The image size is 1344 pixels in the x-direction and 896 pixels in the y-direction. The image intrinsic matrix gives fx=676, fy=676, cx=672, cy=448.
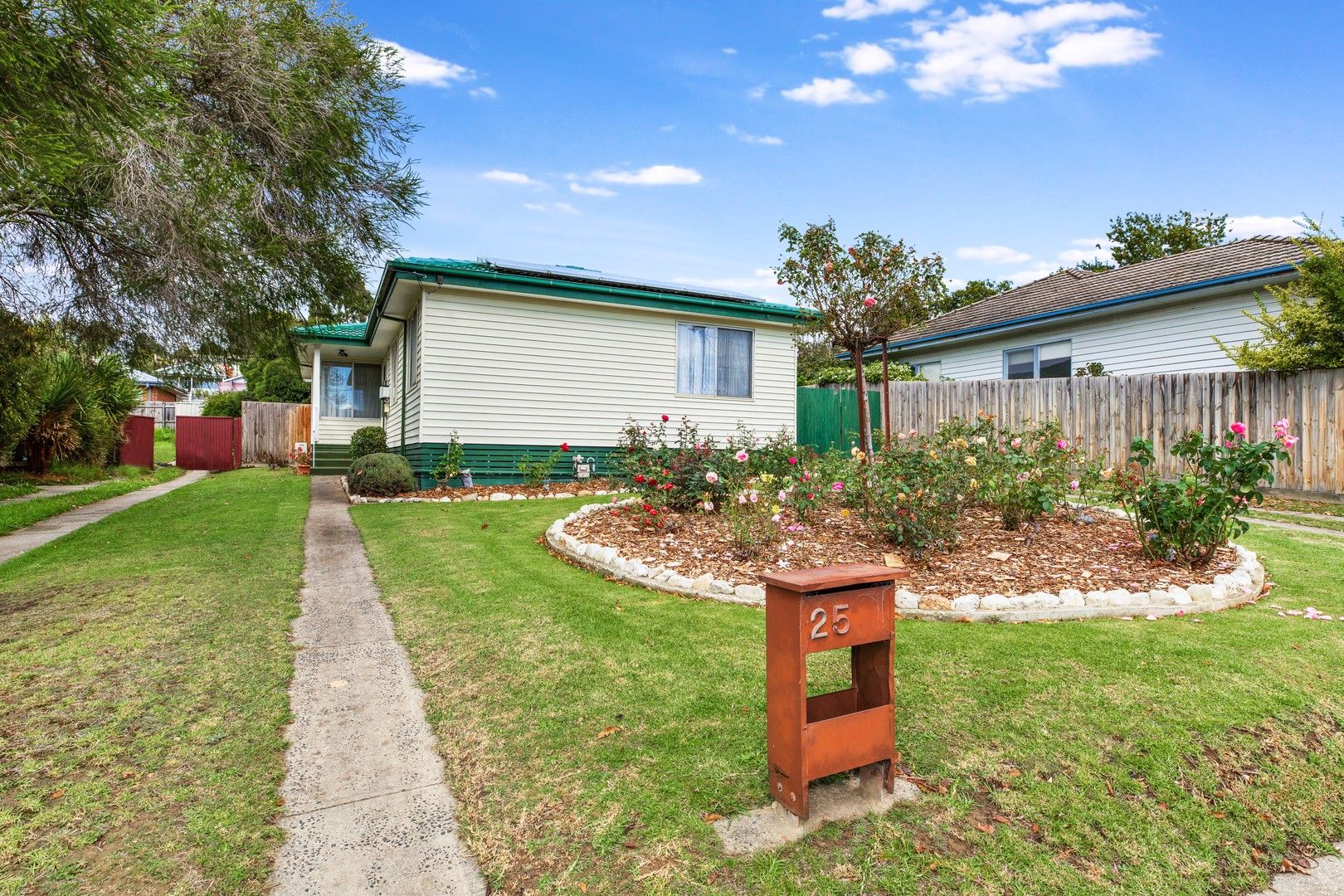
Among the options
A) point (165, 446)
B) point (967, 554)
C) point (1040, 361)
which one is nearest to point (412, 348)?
point (967, 554)

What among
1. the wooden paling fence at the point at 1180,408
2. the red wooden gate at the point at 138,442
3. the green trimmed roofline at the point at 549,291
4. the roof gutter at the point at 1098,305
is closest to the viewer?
the wooden paling fence at the point at 1180,408

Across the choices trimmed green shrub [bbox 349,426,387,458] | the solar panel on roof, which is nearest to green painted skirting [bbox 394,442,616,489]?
trimmed green shrub [bbox 349,426,387,458]

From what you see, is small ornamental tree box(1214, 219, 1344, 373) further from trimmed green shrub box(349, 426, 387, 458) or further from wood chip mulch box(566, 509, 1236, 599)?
trimmed green shrub box(349, 426, 387, 458)

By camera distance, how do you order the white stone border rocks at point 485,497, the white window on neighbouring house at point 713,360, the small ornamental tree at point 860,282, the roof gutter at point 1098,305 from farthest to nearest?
the white window on neighbouring house at point 713,360
the roof gutter at point 1098,305
the white stone border rocks at point 485,497
the small ornamental tree at point 860,282

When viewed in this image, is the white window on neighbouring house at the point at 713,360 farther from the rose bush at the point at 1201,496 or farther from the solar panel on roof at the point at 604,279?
the rose bush at the point at 1201,496

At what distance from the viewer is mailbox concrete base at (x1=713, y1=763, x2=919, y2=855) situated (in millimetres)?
2150

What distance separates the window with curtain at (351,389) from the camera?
16.8 m

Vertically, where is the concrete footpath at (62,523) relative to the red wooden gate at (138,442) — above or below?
A: below

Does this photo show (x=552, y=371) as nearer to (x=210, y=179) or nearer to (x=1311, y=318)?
(x=210, y=179)

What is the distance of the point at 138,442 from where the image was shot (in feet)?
59.4

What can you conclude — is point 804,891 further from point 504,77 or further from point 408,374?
point 504,77

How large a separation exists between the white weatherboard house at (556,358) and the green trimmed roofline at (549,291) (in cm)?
3

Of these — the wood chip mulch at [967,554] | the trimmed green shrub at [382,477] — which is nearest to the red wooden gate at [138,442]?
the trimmed green shrub at [382,477]

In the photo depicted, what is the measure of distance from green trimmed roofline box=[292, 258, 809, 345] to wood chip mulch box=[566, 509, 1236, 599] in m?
5.71
